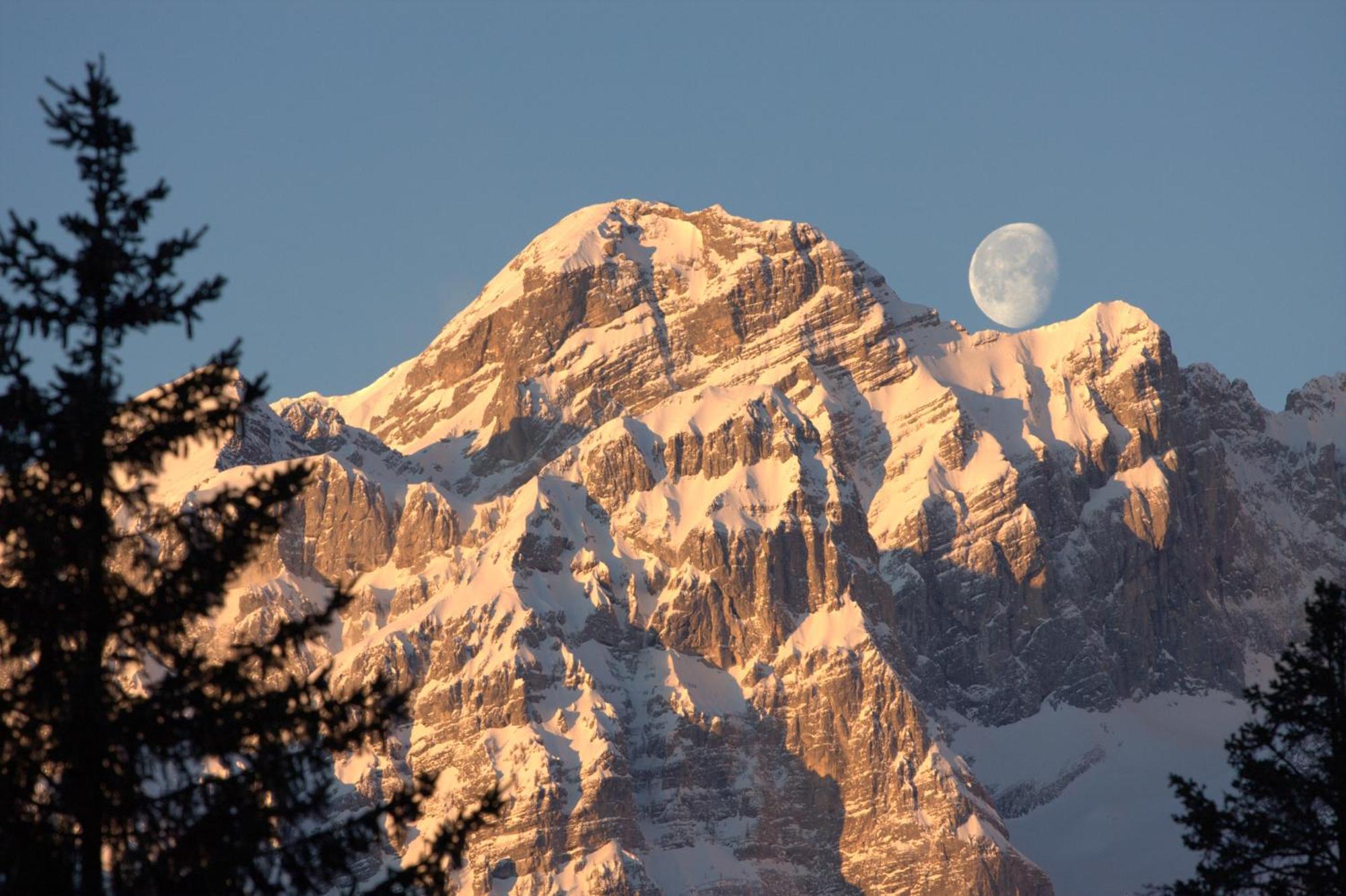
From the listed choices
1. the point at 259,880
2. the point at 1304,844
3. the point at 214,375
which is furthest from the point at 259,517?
the point at 1304,844

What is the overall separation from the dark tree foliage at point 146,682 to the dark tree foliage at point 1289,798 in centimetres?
1241

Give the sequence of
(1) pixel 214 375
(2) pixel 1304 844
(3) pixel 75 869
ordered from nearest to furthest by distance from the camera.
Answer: (3) pixel 75 869 < (1) pixel 214 375 < (2) pixel 1304 844

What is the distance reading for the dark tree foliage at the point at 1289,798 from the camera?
115 feet

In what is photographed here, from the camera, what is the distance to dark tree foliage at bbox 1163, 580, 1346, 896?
3491 centimetres

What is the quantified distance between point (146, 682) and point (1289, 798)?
16.5 metres

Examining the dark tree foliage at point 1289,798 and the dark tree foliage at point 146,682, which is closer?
the dark tree foliage at point 146,682

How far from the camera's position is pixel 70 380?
91.6 ft

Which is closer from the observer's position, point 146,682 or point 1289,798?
point 146,682

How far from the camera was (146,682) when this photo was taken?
2794cm

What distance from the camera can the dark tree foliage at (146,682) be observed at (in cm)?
2719

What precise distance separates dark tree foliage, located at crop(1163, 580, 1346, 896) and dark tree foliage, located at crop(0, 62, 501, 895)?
12.4 meters

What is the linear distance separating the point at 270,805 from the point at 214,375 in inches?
193

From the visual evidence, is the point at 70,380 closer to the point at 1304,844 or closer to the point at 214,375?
the point at 214,375

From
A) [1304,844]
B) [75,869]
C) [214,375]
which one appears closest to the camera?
[75,869]
